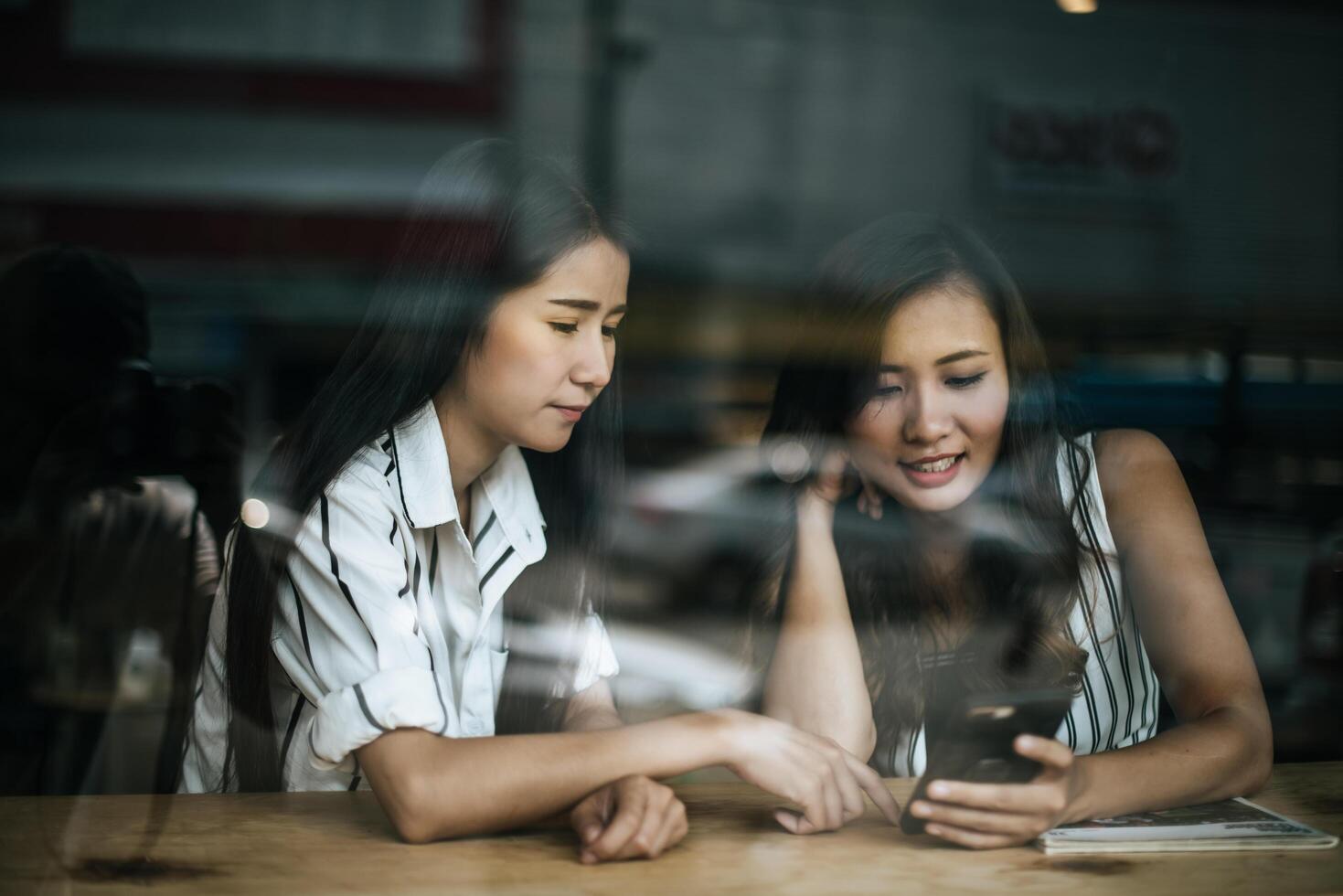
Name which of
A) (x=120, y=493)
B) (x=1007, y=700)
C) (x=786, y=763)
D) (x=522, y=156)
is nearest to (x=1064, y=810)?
(x=1007, y=700)

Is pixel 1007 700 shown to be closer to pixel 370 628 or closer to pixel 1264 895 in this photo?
pixel 1264 895

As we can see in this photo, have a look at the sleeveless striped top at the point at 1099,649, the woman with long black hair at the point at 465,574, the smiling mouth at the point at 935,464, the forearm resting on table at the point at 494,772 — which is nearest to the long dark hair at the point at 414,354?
the woman with long black hair at the point at 465,574

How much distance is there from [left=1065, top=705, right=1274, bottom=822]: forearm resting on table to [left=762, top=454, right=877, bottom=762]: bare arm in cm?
33

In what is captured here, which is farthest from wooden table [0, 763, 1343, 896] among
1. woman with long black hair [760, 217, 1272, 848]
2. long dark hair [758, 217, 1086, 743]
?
long dark hair [758, 217, 1086, 743]

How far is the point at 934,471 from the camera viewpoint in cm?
183

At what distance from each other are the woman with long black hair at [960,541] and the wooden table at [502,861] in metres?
0.31

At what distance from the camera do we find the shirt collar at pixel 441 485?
4.99 feet

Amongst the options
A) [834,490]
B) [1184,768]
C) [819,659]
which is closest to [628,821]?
[819,659]

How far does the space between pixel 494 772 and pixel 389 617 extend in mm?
220

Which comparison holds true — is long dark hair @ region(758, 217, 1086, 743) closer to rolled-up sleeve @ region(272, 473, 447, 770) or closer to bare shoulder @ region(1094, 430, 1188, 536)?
bare shoulder @ region(1094, 430, 1188, 536)

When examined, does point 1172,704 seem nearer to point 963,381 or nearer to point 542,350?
point 963,381

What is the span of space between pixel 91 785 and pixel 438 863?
1.14 meters

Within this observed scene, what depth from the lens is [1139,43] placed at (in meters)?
2.51

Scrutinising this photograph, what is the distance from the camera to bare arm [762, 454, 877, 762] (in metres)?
1.71
